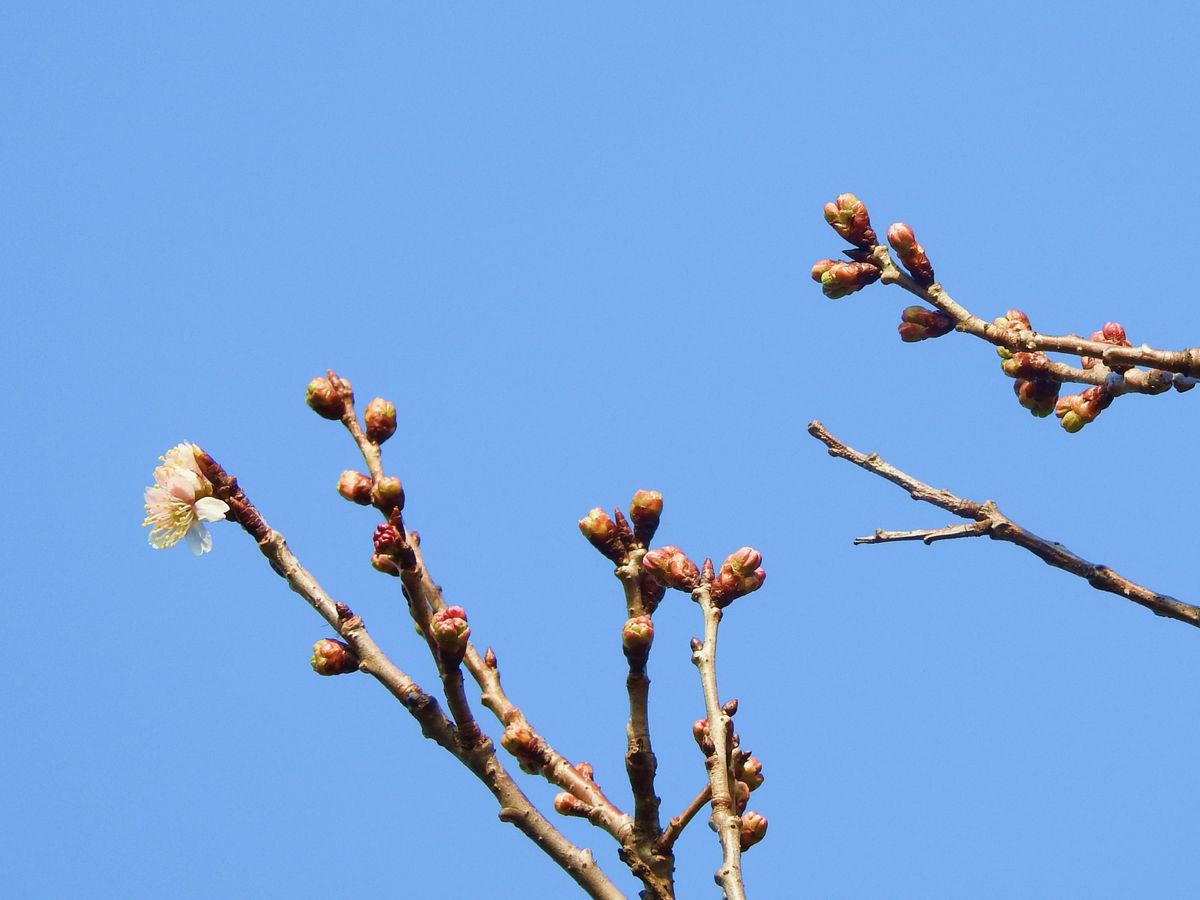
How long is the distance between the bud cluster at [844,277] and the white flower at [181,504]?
1.70m

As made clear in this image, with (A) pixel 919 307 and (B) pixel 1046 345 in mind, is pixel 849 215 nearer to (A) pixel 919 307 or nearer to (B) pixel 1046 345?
(A) pixel 919 307

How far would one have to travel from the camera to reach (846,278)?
3.33m

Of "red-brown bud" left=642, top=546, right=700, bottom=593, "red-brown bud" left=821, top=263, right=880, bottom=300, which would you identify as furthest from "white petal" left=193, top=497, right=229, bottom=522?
"red-brown bud" left=821, top=263, right=880, bottom=300

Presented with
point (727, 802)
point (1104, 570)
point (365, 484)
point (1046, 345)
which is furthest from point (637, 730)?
point (1046, 345)

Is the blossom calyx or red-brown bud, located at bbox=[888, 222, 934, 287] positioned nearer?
the blossom calyx

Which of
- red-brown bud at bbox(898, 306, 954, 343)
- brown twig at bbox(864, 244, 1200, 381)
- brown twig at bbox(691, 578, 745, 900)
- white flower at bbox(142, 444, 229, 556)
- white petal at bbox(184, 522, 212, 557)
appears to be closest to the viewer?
brown twig at bbox(691, 578, 745, 900)

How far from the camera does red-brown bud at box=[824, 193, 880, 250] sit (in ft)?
11.0

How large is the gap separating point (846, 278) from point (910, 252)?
188 mm

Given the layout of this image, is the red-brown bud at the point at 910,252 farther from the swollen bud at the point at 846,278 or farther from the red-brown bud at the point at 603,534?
the red-brown bud at the point at 603,534

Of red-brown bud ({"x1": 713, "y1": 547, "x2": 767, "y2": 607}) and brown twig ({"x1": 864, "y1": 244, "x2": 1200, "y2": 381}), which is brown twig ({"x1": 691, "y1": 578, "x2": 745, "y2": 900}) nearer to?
red-brown bud ({"x1": 713, "y1": 547, "x2": 767, "y2": 607})

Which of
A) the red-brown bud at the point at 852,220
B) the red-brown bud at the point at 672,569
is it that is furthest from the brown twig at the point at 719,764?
the red-brown bud at the point at 852,220

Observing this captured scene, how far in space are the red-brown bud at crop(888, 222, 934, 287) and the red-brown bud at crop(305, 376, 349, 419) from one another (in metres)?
1.51

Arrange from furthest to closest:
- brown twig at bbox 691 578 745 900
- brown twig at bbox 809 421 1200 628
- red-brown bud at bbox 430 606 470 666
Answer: brown twig at bbox 809 421 1200 628
red-brown bud at bbox 430 606 470 666
brown twig at bbox 691 578 745 900

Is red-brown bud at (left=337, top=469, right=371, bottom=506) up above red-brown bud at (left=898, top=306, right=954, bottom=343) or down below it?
below
